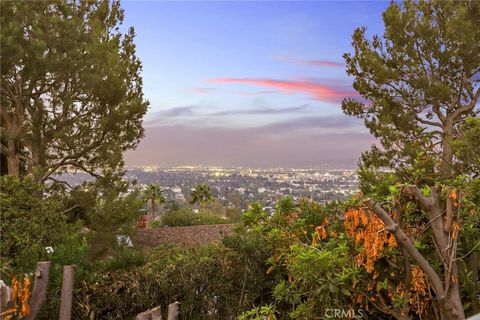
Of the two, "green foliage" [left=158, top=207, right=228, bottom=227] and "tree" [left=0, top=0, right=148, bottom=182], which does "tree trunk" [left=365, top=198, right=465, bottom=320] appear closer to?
"tree" [left=0, top=0, right=148, bottom=182]

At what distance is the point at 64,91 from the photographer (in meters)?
19.4

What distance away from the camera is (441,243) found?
5031 millimetres

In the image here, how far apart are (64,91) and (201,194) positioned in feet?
106

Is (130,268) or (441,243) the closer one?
(441,243)

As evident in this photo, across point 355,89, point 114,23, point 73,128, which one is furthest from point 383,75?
point 73,128

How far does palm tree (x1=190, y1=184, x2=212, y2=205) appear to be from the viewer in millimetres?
50875

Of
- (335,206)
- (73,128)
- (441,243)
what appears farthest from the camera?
(73,128)

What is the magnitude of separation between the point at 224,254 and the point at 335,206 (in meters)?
1.79

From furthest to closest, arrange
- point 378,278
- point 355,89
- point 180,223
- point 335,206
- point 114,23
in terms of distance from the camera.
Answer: point 180,223 < point 355,89 < point 114,23 < point 335,206 < point 378,278

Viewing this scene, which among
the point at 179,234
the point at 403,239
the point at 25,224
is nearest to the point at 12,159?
the point at 25,224

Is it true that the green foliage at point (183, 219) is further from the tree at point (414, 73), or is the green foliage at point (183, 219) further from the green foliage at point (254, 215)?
the green foliage at point (254, 215)

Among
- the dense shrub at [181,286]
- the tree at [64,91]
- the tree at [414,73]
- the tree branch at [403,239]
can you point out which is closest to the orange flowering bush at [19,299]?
the dense shrub at [181,286]

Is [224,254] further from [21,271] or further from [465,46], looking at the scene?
[465,46]

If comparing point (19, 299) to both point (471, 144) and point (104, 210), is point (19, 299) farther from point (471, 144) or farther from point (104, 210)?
point (104, 210)
